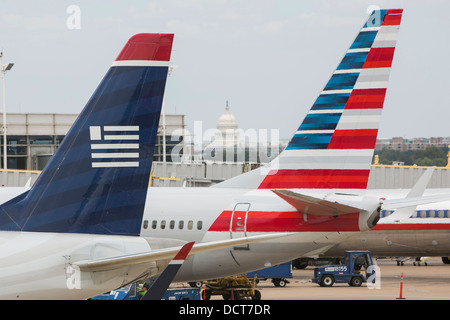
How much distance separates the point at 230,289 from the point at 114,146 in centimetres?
1755

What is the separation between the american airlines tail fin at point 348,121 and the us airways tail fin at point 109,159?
1046cm

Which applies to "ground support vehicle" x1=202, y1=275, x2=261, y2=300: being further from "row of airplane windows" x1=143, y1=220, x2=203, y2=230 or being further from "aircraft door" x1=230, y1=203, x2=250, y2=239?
"aircraft door" x1=230, y1=203, x2=250, y2=239

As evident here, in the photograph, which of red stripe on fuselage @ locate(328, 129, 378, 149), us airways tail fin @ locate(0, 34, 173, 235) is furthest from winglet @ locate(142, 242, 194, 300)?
red stripe on fuselage @ locate(328, 129, 378, 149)

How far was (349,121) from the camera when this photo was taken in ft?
69.1

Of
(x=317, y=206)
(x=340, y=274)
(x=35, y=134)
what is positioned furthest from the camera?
(x=35, y=134)

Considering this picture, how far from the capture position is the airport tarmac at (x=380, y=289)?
30.5 m

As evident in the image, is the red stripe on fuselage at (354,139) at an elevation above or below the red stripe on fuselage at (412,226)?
above

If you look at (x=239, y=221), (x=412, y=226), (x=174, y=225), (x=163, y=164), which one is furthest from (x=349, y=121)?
(x=163, y=164)

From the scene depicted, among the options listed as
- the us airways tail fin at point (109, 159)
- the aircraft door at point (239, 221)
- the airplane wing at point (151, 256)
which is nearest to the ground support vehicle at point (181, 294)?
the aircraft door at point (239, 221)

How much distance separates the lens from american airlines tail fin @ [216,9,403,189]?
20.9 meters

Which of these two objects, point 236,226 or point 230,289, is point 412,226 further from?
point 236,226

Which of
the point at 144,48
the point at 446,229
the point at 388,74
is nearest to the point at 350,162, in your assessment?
the point at 388,74

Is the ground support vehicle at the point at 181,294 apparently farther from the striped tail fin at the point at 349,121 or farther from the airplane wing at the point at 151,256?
the airplane wing at the point at 151,256
